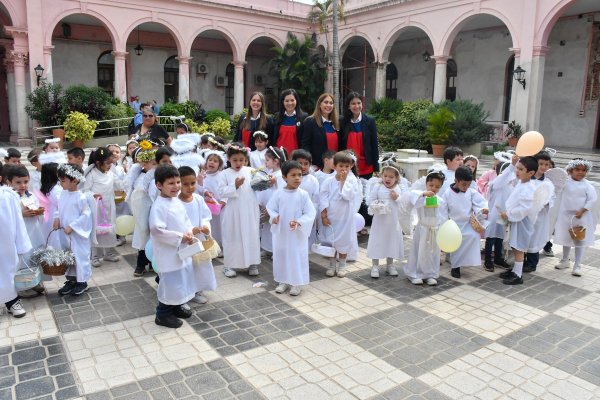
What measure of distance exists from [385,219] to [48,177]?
12.2 ft

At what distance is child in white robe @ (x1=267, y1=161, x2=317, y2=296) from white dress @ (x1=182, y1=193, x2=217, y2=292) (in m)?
0.73

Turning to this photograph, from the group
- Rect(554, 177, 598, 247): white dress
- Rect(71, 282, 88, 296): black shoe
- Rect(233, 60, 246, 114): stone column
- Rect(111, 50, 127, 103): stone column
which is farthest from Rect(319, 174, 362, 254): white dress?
Rect(233, 60, 246, 114): stone column

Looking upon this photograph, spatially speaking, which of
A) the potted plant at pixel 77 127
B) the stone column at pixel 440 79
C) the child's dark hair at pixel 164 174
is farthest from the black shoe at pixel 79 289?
the stone column at pixel 440 79

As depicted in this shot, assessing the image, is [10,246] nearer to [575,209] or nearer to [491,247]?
[491,247]

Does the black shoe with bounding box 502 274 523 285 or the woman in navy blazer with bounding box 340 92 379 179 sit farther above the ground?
the woman in navy blazer with bounding box 340 92 379 179

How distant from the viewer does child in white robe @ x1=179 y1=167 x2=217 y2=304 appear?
14.2ft

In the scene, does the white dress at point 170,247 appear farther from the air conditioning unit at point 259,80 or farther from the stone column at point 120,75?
the air conditioning unit at point 259,80

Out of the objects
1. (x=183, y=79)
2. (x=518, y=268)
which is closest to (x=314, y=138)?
(x=518, y=268)

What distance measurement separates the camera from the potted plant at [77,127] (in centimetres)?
1523

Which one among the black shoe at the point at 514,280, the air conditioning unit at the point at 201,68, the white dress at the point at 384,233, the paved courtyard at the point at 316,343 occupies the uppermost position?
the air conditioning unit at the point at 201,68

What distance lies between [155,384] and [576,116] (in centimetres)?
1851

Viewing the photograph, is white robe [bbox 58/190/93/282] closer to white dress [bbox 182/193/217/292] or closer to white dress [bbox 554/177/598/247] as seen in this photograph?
white dress [bbox 182/193/217/292]

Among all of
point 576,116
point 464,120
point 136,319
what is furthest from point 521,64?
point 136,319

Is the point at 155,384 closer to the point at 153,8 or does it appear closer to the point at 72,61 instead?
the point at 153,8
